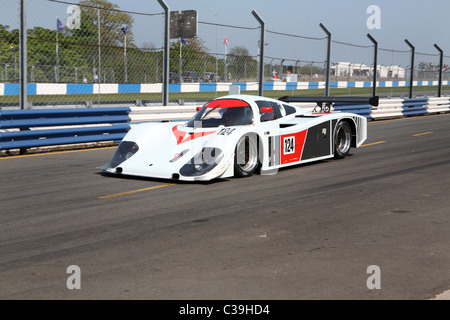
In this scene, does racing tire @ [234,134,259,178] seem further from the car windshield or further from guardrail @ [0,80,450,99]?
guardrail @ [0,80,450,99]

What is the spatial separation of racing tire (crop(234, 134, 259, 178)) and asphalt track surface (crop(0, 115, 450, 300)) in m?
0.17

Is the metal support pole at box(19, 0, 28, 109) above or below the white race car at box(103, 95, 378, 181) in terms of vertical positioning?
above

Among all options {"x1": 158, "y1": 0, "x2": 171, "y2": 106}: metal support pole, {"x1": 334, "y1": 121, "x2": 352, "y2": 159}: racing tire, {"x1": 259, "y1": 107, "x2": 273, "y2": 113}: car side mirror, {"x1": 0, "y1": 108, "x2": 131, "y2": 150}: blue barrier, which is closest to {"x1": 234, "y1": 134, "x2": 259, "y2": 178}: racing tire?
{"x1": 259, "y1": 107, "x2": 273, "y2": 113}: car side mirror

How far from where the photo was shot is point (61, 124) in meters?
13.1

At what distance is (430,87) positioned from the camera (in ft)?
135

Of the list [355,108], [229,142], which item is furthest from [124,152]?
[355,108]

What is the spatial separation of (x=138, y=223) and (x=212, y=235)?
3.10ft

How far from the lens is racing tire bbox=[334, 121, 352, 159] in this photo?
11.7 metres

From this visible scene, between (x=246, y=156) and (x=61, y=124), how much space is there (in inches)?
206

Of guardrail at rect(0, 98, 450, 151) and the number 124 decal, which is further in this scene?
guardrail at rect(0, 98, 450, 151)

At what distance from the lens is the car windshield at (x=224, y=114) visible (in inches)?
391

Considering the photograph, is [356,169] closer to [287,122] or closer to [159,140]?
[287,122]

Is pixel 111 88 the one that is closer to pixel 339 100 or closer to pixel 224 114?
pixel 339 100
